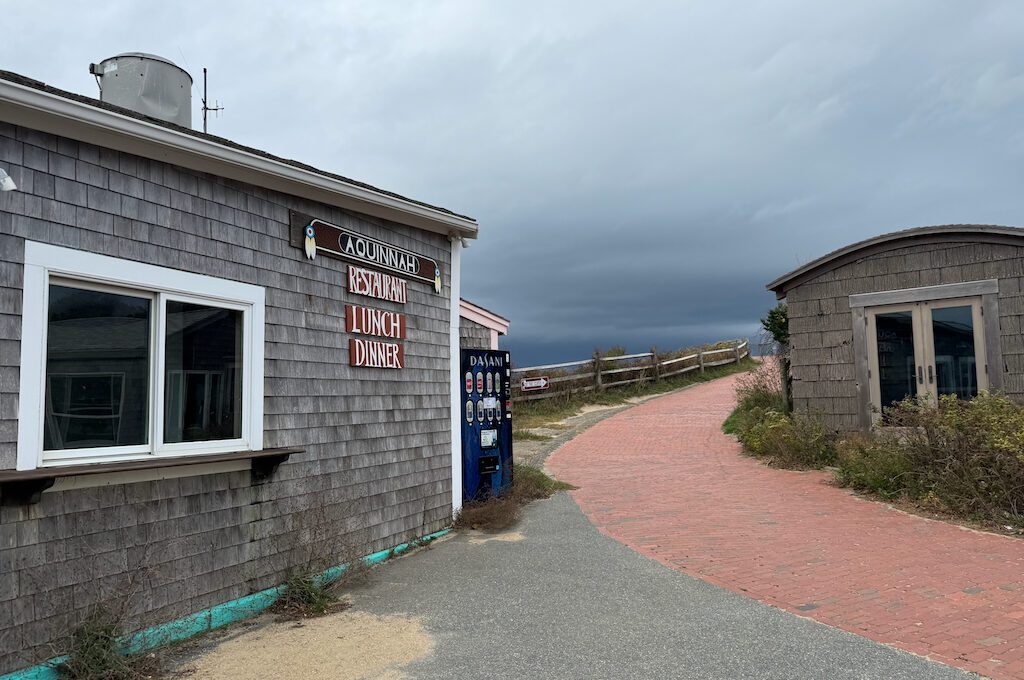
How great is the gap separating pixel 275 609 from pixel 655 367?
22592 mm

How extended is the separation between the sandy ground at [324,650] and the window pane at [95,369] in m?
1.53

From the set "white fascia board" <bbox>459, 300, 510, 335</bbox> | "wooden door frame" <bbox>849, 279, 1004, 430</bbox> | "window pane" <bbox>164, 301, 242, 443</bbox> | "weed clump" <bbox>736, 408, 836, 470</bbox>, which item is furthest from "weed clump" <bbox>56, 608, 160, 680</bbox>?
"wooden door frame" <bbox>849, 279, 1004, 430</bbox>

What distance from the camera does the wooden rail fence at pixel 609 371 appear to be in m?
22.5

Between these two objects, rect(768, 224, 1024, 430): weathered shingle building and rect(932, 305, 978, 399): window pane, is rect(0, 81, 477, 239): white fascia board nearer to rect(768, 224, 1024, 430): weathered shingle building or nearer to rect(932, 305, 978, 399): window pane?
rect(768, 224, 1024, 430): weathered shingle building

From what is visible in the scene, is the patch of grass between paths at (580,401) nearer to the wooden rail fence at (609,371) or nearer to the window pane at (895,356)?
the wooden rail fence at (609,371)

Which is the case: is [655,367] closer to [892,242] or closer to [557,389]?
[557,389]

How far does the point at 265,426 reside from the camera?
600cm

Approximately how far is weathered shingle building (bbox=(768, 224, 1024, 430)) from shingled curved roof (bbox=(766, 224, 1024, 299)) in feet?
0.05

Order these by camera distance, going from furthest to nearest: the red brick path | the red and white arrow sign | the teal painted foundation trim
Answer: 1. the red and white arrow sign
2. the red brick path
3. the teal painted foundation trim

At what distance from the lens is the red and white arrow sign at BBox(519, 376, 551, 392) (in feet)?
71.2

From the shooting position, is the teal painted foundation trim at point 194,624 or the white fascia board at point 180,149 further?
the white fascia board at point 180,149

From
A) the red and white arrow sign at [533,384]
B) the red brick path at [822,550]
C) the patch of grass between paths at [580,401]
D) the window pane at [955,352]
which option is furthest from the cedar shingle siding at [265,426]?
the red and white arrow sign at [533,384]

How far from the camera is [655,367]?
2725 cm

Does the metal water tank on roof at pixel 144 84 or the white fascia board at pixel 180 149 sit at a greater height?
the metal water tank on roof at pixel 144 84
